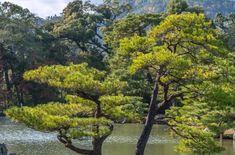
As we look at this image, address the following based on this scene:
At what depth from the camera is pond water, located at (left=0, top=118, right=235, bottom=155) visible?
77.4 feet

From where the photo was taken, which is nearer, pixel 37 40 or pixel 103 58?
pixel 37 40

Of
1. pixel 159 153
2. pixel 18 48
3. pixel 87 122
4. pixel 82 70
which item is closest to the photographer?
pixel 87 122

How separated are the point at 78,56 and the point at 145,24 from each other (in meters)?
9.35

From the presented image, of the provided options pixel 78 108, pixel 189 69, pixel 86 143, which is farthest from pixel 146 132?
pixel 86 143

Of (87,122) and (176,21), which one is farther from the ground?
(176,21)

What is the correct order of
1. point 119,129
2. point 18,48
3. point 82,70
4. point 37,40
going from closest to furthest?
point 82,70 → point 119,129 → point 18,48 → point 37,40

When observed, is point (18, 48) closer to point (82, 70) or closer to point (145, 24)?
point (145, 24)

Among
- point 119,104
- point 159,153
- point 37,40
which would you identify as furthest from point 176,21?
point 37,40

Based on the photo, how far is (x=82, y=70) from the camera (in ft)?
44.2

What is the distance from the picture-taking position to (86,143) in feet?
85.6

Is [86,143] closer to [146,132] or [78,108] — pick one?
[146,132]

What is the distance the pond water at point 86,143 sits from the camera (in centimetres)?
2359

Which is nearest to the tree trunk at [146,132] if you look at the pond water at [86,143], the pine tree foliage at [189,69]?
the pine tree foliage at [189,69]

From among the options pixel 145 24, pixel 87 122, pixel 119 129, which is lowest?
pixel 119 129
